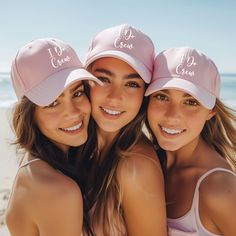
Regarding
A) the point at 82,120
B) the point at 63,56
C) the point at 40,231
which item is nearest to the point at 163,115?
the point at 82,120

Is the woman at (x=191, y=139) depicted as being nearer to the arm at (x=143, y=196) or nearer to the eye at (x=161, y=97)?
the eye at (x=161, y=97)

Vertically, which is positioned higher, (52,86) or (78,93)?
(52,86)

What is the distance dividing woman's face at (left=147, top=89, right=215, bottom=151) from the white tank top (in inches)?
15.6

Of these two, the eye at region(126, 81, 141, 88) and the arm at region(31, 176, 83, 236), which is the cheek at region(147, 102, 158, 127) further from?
the arm at region(31, 176, 83, 236)

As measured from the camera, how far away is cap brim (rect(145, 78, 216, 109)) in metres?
2.66

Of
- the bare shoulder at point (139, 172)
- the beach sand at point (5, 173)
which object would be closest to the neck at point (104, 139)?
the bare shoulder at point (139, 172)

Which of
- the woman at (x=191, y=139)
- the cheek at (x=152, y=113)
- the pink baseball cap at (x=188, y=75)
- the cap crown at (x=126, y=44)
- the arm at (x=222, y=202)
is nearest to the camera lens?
the arm at (x=222, y=202)

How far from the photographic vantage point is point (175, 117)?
111 inches

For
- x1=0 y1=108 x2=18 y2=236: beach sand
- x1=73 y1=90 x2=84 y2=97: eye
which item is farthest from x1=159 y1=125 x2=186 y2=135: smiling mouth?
x1=0 y1=108 x2=18 y2=236: beach sand

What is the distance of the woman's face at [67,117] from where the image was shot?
2688mm

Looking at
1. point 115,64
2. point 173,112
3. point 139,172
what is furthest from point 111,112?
point 139,172

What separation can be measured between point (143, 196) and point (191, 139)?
2.19ft

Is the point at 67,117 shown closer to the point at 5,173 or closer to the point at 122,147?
the point at 122,147

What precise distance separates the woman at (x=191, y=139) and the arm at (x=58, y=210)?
→ 0.76 meters
